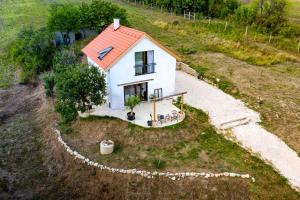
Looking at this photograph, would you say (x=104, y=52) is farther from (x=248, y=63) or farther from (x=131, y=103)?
(x=248, y=63)

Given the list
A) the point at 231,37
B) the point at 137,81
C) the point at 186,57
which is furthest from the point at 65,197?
the point at 231,37

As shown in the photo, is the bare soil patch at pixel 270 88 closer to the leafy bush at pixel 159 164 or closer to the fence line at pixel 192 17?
the fence line at pixel 192 17

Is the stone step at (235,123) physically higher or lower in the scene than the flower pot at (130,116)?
lower

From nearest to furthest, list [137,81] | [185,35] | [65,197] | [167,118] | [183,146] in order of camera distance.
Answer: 1. [65,197]
2. [183,146]
3. [167,118]
4. [137,81]
5. [185,35]

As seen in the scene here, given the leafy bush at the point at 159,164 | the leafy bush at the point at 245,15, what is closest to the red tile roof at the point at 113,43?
the leafy bush at the point at 159,164

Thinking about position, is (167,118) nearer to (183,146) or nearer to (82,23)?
(183,146)

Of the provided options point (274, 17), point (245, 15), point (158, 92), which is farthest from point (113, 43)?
point (245, 15)

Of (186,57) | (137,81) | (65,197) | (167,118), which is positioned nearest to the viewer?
(65,197)

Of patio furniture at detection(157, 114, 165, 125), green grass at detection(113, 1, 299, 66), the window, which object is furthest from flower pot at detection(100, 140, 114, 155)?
green grass at detection(113, 1, 299, 66)
